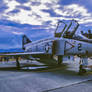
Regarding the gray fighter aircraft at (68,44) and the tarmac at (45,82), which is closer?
the tarmac at (45,82)

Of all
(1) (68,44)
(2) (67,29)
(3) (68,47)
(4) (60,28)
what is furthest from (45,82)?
(4) (60,28)

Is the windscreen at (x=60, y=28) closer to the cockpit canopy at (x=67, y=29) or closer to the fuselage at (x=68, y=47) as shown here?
the cockpit canopy at (x=67, y=29)

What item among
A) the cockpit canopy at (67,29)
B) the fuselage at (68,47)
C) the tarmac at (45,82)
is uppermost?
the cockpit canopy at (67,29)

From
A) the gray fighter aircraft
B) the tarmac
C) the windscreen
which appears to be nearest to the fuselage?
the gray fighter aircraft

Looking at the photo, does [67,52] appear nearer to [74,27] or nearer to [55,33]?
[74,27]

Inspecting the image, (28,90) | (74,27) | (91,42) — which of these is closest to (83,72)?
(91,42)

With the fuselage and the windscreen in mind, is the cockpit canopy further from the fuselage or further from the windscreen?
the fuselage

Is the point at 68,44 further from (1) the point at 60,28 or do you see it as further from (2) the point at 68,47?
(1) the point at 60,28

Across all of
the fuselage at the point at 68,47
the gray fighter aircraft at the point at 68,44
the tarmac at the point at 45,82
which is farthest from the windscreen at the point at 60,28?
the tarmac at the point at 45,82

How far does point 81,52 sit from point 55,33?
3262 mm

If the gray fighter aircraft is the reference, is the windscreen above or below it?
above

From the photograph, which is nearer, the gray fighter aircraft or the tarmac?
the tarmac

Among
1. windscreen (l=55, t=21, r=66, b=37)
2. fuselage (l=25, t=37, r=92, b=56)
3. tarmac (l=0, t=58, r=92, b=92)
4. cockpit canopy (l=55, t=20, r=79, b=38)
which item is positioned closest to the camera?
tarmac (l=0, t=58, r=92, b=92)

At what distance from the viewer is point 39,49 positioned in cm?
859
